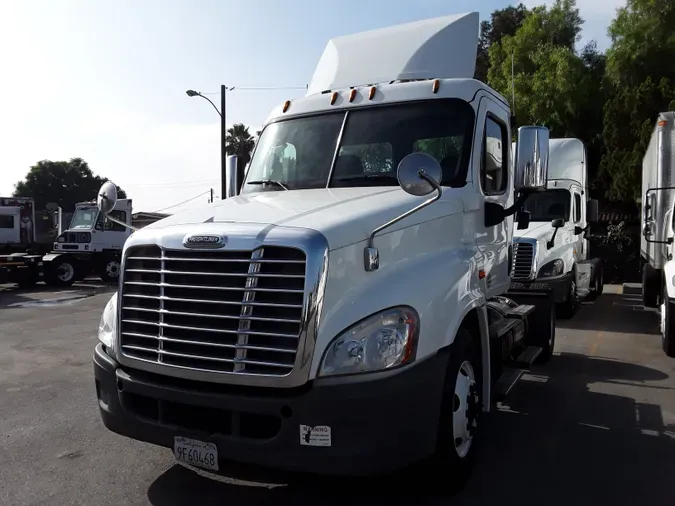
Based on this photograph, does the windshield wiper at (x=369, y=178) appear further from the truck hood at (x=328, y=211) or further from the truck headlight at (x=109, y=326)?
the truck headlight at (x=109, y=326)

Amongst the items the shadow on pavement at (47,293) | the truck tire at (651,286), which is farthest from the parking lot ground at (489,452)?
the shadow on pavement at (47,293)

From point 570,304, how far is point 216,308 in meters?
9.88

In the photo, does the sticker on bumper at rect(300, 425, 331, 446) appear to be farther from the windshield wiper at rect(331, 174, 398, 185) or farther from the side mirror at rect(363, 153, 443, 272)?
the windshield wiper at rect(331, 174, 398, 185)

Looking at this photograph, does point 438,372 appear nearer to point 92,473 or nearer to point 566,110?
point 92,473

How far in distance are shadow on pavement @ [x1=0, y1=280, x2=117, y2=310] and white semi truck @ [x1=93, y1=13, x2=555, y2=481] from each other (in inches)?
509

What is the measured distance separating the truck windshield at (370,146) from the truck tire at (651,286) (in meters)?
8.91

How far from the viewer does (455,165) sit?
4.62 meters

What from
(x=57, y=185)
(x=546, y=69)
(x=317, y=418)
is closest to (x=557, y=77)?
(x=546, y=69)

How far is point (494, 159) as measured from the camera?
516cm

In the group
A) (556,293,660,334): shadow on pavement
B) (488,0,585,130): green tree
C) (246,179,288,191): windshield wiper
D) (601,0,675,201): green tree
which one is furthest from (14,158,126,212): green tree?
(246,179,288,191): windshield wiper

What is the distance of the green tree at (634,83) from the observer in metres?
21.9

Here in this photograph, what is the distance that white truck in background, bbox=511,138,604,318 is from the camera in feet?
36.0

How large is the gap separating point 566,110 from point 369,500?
24.4m

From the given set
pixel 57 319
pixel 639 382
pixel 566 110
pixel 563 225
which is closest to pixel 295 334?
pixel 639 382
